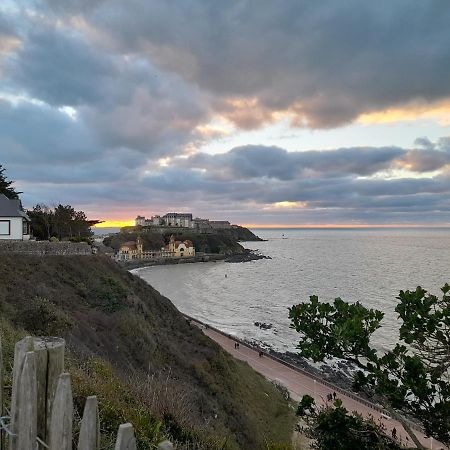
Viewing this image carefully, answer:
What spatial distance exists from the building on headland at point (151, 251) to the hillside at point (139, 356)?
86048mm

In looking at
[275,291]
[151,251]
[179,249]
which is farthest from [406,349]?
[151,251]

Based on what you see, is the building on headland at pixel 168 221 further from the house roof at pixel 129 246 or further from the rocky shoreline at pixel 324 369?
the rocky shoreline at pixel 324 369

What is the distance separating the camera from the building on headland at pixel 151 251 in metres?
A: 114

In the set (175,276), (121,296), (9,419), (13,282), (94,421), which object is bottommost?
(175,276)

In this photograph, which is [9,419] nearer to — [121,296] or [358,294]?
[121,296]

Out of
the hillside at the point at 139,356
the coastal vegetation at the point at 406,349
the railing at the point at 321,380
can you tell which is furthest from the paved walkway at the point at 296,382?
the coastal vegetation at the point at 406,349

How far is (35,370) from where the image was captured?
2154 mm

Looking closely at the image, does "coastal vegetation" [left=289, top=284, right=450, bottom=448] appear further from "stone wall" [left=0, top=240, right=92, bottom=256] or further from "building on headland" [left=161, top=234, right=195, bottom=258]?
"building on headland" [left=161, top=234, right=195, bottom=258]

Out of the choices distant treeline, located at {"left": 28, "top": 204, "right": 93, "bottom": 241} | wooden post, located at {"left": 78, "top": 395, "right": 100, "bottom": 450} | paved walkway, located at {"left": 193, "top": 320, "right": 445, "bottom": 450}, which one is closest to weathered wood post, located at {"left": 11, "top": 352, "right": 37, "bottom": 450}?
wooden post, located at {"left": 78, "top": 395, "right": 100, "bottom": 450}

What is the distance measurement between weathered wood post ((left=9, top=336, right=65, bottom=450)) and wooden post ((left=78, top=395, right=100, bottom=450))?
359 mm

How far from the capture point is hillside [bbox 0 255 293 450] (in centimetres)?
589

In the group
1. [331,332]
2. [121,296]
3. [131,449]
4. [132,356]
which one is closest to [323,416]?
[331,332]

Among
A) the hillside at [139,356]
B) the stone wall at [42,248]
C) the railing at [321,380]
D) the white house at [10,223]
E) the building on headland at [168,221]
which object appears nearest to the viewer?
the hillside at [139,356]

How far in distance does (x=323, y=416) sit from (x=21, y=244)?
86.0 ft
